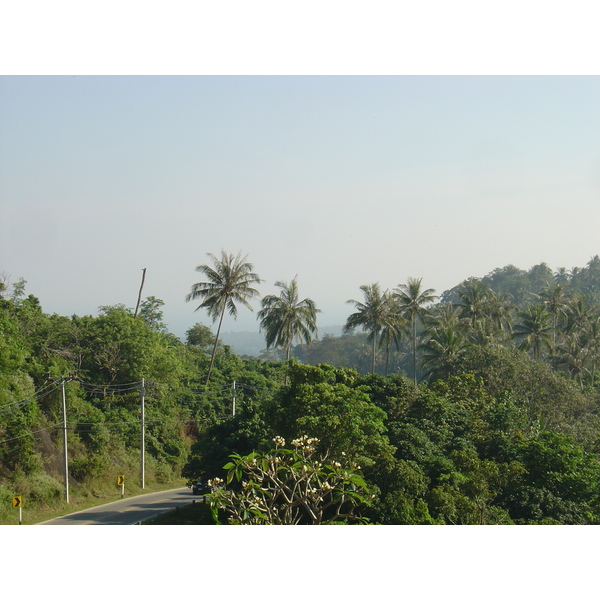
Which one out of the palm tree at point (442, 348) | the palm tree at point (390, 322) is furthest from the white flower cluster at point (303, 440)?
the palm tree at point (390, 322)

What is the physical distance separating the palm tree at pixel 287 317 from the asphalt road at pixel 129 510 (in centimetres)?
990

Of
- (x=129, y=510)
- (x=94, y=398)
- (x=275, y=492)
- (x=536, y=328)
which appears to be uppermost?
(x=536, y=328)

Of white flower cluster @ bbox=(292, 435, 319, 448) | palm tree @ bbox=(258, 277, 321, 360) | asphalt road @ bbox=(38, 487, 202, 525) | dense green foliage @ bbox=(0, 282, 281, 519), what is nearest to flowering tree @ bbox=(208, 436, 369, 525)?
white flower cluster @ bbox=(292, 435, 319, 448)

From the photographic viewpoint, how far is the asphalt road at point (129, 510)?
20.4m

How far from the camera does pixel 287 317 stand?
3344 centimetres

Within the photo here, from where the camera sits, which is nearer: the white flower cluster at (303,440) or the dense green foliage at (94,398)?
the white flower cluster at (303,440)

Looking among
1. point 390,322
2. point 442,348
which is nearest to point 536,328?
point 442,348

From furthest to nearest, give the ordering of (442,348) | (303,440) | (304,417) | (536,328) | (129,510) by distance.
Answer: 1. (536,328)
2. (442,348)
3. (129,510)
4. (304,417)
5. (303,440)

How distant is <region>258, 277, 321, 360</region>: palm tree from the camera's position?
33.5 metres

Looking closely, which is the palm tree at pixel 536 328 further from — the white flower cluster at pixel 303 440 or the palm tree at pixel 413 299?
the white flower cluster at pixel 303 440

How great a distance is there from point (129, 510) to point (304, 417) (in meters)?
11.0

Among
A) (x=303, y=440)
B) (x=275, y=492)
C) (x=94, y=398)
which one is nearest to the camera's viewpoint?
(x=275, y=492)

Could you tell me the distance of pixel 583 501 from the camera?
1588cm

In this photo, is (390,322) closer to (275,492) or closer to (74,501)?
(74,501)
